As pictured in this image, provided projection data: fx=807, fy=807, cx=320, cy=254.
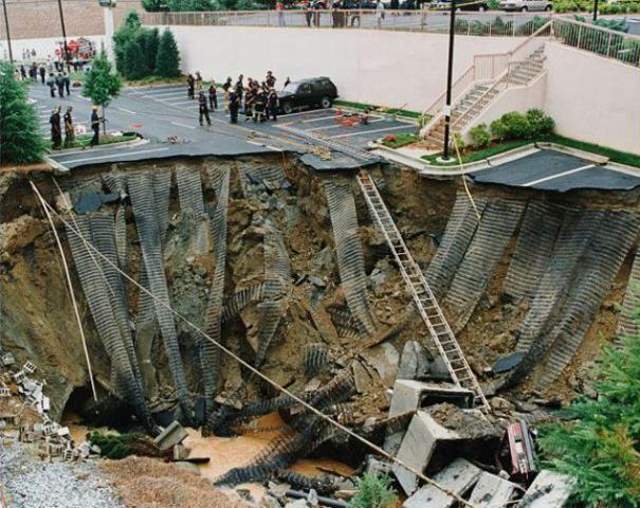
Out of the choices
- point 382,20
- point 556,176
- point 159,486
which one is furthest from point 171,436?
point 382,20

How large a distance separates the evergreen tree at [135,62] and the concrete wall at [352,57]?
3.44m

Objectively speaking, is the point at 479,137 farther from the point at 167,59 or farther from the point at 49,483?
the point at 167,59

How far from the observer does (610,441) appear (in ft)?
42.4

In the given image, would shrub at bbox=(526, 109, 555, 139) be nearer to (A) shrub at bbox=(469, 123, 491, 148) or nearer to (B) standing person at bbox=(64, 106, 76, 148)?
(A) shrub at bbox=(469, 123, 491, 148)

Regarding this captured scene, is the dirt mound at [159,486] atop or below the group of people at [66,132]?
below

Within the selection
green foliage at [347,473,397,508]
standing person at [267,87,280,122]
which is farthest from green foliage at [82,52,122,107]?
green foliage at [347,473,397,508]

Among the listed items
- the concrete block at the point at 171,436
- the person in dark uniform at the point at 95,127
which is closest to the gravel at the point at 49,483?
the concrete block at the point at 171,436

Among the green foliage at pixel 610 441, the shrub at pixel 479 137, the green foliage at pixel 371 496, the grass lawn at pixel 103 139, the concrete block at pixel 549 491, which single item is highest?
the shrub at pixel 479 137

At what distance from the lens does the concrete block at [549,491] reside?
14.5 m

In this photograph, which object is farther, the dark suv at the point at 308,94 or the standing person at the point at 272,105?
the dark suv at the point at 308,94

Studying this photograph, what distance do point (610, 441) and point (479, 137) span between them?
14.0 m

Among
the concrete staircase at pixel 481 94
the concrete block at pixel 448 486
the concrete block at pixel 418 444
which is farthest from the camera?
the concrete staircase at pixel 481 94

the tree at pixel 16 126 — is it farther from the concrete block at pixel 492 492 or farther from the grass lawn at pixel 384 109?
the concrete block at pixel 492 492

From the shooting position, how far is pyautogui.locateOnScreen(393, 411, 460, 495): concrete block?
17.4 metres
